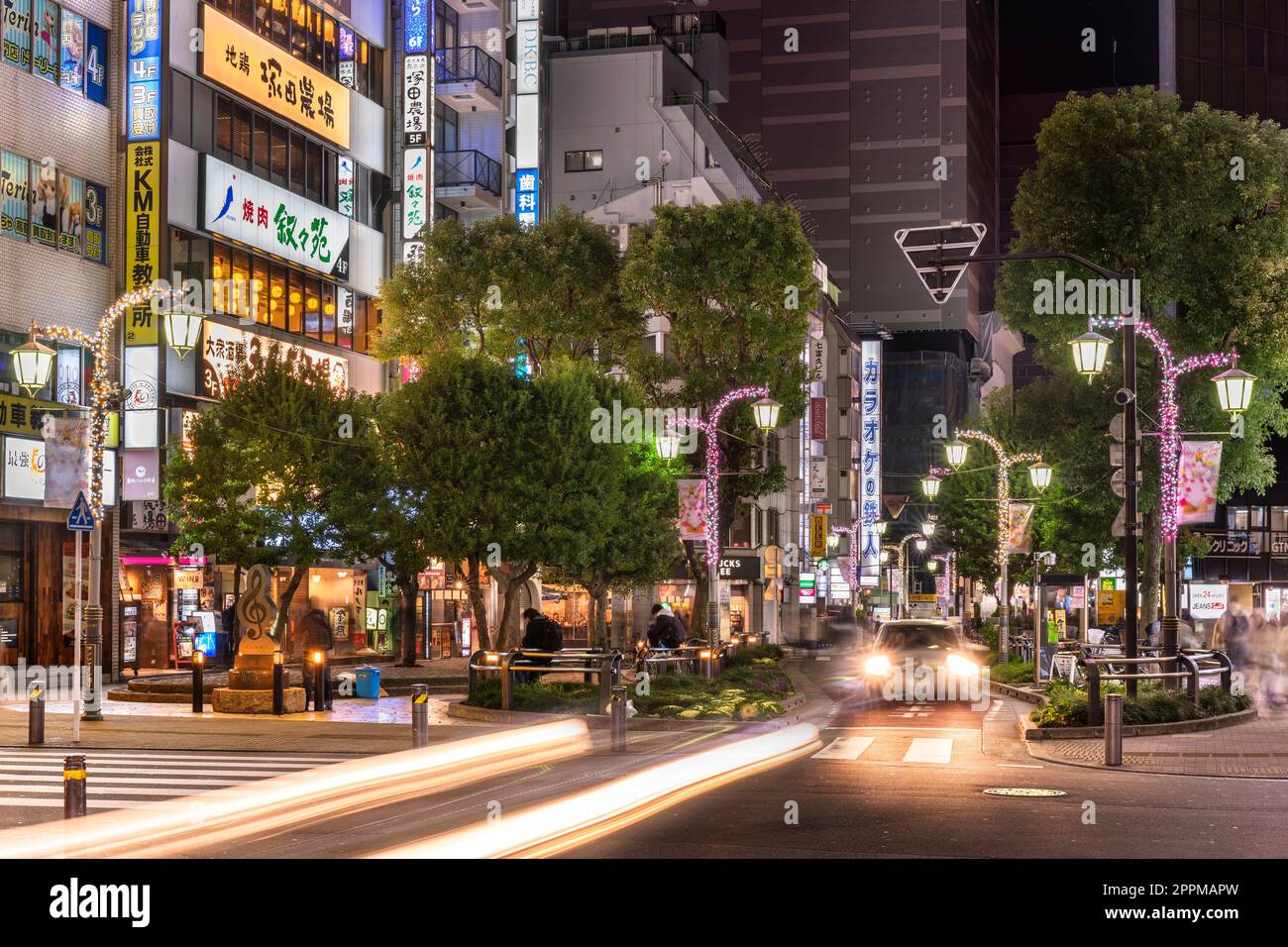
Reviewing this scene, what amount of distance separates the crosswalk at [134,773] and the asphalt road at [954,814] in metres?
5.67

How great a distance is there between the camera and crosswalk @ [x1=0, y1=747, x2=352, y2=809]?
15555 mm

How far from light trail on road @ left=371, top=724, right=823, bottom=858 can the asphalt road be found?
18 cm

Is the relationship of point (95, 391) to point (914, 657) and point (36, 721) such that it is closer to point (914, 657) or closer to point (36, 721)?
point (36, 721)

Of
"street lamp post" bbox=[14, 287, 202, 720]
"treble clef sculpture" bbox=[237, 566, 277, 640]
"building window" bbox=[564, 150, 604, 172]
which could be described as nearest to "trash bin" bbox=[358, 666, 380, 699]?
"treble clef sculpture" bbox=[237, 566, 277, 640]

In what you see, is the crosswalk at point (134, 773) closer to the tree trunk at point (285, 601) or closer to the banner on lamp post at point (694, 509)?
the tree trunk at point (285, 601)

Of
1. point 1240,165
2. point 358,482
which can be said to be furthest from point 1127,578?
point 358,482

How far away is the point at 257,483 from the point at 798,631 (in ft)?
176

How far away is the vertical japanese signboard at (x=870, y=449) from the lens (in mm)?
102581

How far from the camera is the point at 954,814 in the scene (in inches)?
551

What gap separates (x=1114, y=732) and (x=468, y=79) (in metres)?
40.9

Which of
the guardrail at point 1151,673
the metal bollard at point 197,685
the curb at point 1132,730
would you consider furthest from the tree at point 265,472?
the curb at point 1132,730

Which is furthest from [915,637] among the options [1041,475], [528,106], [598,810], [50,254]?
[528,106]

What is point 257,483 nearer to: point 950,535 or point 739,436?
point 739,436

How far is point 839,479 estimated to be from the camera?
344 feet
